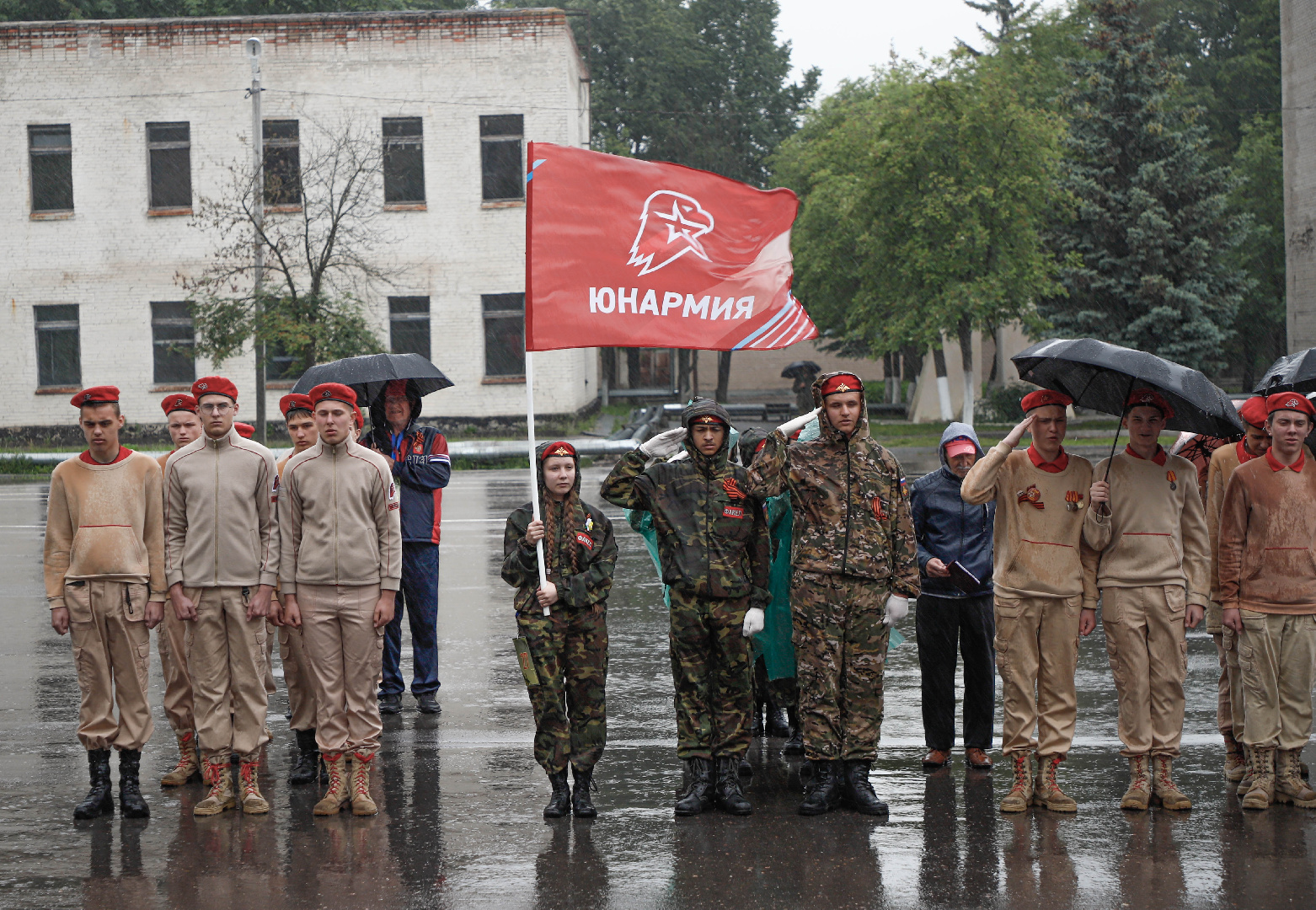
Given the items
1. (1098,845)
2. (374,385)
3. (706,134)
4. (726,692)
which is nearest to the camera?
(1098,845)

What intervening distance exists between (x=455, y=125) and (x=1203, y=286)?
20.3m

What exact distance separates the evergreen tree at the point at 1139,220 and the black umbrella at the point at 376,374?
2856cm

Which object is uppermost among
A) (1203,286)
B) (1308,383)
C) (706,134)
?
(706,134)

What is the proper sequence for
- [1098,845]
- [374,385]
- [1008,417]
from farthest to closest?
[1008,417]
[374,385]
[1098,845]

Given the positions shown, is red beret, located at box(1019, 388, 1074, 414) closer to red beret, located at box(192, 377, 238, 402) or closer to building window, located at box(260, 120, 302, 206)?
red beret, located at box(192, 377, 238, 402)

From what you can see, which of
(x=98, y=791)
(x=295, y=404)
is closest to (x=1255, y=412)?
(x=295, y=404)

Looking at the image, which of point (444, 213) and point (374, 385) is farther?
point (444, 213)

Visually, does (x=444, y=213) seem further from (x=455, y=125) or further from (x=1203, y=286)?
(x=1203, y=286)

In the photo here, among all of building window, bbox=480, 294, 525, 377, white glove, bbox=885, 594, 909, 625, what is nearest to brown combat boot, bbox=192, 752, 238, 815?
white glove, bbox=885, 594, 909, 625

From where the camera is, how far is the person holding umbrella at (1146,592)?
20.7 feet

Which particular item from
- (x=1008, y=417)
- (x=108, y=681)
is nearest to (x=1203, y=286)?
(x=1008, y=417)

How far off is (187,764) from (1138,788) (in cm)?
493

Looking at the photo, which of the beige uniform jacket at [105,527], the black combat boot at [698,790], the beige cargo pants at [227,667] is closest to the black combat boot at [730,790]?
the black combat boot at [698,790]

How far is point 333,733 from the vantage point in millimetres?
6414
